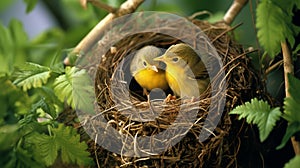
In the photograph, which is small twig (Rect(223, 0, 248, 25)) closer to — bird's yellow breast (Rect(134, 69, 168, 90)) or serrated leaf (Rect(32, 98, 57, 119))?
bird's yellow breast (Rect(134, 69, 168, 90))

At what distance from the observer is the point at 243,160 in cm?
175

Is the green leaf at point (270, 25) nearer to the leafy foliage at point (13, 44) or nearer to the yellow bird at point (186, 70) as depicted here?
the yellow bird at point (186, 70)

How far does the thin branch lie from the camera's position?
6.67 feet

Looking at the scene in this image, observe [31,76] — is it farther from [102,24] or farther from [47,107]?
[102,24]

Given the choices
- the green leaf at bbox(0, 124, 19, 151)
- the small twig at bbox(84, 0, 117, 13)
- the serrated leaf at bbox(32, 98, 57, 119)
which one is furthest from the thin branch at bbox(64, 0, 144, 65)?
the green leaf at bbox(0, 124, 19, 151)

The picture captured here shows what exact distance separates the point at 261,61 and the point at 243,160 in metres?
0.29

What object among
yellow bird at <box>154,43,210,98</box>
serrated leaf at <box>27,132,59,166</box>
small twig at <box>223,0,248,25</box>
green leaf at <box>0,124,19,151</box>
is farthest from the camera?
small twig at <box>223,0,248,25</box>

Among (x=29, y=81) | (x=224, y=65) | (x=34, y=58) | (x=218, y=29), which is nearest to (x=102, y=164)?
(x=29, y=81)

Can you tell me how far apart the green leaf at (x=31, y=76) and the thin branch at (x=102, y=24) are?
207 mm

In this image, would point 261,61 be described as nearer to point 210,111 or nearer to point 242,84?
point 242,84

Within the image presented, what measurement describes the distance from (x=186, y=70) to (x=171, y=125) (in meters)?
0.32

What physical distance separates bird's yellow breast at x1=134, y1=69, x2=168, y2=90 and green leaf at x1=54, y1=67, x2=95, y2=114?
0.89 ft

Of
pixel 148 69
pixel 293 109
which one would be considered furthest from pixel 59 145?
pixel 293 109

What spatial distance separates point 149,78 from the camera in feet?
6.72
